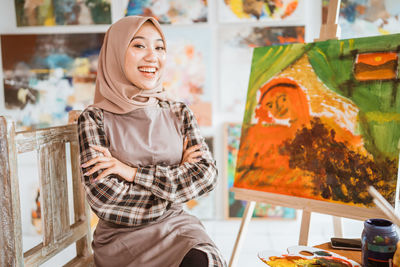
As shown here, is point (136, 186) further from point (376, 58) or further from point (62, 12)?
point (62, 12)

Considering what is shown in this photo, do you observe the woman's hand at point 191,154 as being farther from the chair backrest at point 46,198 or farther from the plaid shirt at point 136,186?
the chair backrest at point 46,198

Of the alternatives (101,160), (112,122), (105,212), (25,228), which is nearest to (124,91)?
(112,122)

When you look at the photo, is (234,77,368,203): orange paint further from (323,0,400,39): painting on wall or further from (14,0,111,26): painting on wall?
(14,0,111,26): painting on wall

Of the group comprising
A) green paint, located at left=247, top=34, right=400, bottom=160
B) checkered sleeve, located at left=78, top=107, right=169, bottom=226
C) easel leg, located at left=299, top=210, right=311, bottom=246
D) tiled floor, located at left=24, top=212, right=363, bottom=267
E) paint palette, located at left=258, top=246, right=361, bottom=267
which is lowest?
tiled floor, located at left=24, top=212, right=363, bottom=267

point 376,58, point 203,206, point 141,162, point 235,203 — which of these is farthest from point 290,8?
point 141,162

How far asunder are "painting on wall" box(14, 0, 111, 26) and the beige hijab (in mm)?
1465

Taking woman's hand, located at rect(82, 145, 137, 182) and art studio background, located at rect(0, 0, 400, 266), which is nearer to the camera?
woman's hand, located at rect(82, 145, 137, 182)

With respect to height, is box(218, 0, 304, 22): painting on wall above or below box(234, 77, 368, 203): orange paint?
above

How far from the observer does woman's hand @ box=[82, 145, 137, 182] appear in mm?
1191

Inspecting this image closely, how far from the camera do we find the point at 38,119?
2832mm

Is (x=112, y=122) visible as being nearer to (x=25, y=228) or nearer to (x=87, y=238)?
(x=87, y=238)

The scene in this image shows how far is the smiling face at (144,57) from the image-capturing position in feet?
4.47

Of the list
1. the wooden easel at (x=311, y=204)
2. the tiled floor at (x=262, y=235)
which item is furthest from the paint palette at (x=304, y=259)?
the tiled floor at (x=262, y=235)

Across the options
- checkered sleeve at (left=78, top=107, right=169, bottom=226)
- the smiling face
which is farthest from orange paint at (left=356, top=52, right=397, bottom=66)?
checkered sleeve at (left=78, top=107, right=169, bottom=226)
